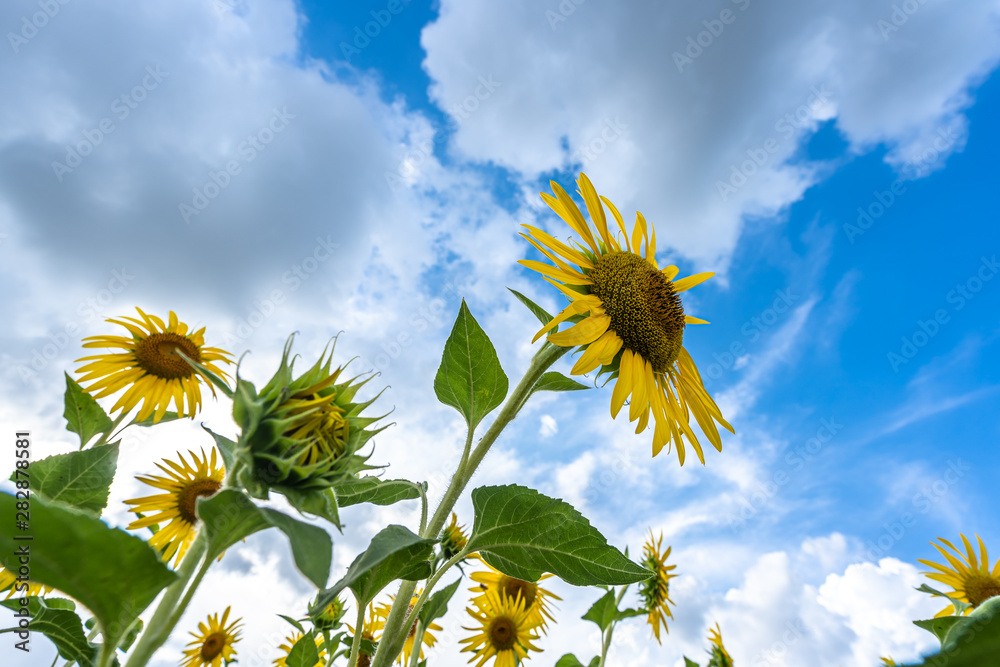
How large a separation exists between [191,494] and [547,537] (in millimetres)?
2964

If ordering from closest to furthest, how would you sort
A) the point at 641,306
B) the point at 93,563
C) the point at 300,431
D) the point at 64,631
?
the point at 93,563
the point at 300,431
the point at 64,631
the point at 641,306

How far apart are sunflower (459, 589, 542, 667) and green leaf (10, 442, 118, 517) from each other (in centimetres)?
355

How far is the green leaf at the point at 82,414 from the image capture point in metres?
2.30

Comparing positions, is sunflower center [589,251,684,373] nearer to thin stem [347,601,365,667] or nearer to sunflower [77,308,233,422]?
thin stem [347,601,365,667]

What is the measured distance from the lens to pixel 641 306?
2.32 metres

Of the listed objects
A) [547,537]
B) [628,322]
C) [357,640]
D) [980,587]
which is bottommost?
[357,640]

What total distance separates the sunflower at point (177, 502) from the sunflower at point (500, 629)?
93.8 inches

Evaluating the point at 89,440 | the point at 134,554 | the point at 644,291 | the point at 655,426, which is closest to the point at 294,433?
the point at 134,554

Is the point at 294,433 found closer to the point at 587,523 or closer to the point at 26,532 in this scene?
the point at 26,532

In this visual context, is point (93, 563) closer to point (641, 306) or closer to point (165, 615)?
point (165, 615)

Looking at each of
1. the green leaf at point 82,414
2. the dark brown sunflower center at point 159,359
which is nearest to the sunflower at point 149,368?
the dark brown sunflower center at point 159,359

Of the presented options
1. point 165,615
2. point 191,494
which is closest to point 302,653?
point 191,494

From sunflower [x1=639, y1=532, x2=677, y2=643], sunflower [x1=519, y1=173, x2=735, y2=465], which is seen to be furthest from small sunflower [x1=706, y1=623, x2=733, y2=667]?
sunflower [x1=519, y1=173, x2=735, y2=465]

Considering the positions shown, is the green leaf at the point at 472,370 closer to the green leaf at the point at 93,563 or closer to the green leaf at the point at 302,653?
the green leaf at the point at 93,563
